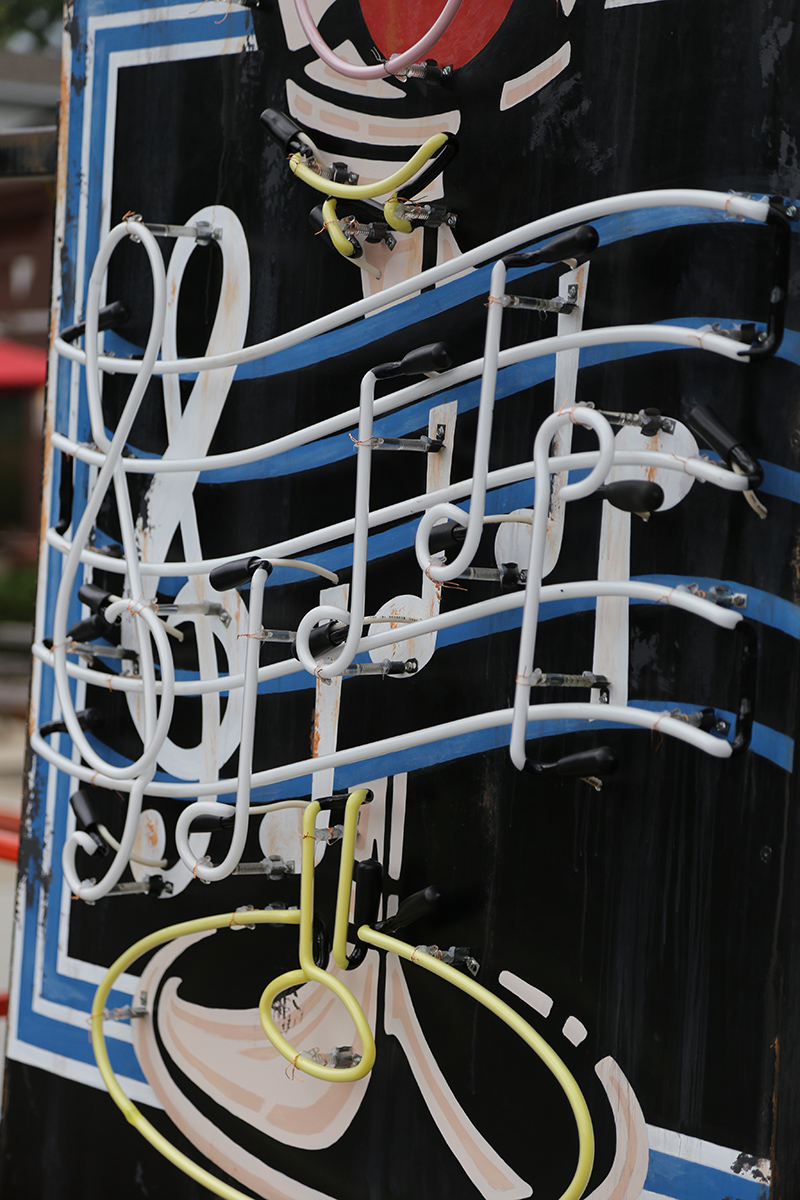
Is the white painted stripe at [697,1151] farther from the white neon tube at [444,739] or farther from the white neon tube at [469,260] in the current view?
the white neon tube at [469,260]

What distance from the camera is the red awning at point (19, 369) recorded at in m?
7.05

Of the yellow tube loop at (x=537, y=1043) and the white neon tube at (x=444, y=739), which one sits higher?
the white neon tube at (x=444, y=739)

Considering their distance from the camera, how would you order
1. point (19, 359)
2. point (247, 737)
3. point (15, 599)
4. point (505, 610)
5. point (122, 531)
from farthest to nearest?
point (15, 599) → point (19, 359) → point (122, 531) → point (247, 737) → point (505, 610)

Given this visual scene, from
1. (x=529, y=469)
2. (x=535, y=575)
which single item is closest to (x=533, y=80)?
(x=529, y=469)

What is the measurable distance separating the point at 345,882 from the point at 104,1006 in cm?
58

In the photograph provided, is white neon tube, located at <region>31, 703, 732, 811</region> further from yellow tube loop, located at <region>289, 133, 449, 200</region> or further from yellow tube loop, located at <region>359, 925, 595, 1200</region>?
yellow tube loop, located at <region>289, 133, 449, 200</region>

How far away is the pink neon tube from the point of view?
57.6 inches

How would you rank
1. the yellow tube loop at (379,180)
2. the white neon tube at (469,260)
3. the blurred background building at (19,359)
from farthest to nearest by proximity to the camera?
the blurred background building at (19,359) < the yellow tube loop at (379,180) < the white neon tube at (469,260)

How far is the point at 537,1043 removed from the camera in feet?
4.76

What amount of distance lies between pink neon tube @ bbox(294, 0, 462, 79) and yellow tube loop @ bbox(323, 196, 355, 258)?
18cm

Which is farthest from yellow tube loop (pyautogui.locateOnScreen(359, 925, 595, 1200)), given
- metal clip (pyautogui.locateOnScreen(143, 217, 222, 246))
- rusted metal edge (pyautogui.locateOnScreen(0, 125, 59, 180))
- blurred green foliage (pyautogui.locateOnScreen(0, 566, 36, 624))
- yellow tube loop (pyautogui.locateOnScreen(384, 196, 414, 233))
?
blurred green foliage (pyautogui.locateOnScreen(0, 566, 36, 624))

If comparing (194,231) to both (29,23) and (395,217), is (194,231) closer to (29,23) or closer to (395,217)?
(395,217)

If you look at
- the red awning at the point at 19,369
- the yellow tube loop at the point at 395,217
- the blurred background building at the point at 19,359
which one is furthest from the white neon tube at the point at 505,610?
the red awning at the point at 19,369

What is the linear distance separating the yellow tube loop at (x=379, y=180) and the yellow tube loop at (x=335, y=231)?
2cm
